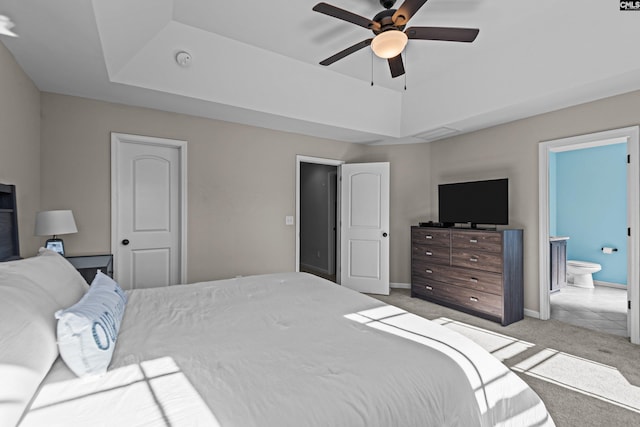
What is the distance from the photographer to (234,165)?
4066 millimetres

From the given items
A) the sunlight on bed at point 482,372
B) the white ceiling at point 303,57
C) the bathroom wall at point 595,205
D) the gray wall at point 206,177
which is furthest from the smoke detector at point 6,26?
the bathroom wall at point 595,205

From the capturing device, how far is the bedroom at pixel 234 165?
2848 millimetres

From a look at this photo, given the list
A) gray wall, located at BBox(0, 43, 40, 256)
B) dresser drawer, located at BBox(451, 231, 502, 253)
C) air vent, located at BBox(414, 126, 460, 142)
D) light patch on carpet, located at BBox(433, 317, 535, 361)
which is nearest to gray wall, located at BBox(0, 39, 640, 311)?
gray wall, located at BBox(0, 43, 40, 256)

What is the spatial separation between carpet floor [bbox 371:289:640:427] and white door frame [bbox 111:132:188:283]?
10.0ft

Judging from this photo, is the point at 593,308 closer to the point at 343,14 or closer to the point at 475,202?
the point at 475,202

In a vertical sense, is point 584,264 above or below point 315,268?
above

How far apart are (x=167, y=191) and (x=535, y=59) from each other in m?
4.18

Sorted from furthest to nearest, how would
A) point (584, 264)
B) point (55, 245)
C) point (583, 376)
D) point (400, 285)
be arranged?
point (400, 285), point (584, 264), point (55, 245), point (583, 376)

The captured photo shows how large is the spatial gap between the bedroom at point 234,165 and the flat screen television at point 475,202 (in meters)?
0.36

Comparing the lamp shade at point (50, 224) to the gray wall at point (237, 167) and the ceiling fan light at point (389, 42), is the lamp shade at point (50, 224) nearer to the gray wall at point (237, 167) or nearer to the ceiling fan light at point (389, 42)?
the gray wall at point (237, 167)

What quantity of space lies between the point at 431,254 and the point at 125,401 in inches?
159

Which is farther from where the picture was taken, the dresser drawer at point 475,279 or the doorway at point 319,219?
the doorway at point 319,219

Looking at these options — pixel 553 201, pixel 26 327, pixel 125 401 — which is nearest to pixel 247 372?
pixel 125 401

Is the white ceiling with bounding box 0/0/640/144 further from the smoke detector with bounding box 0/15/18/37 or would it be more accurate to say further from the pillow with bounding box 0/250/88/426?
the pillow with bounding box 0/250/88/426
